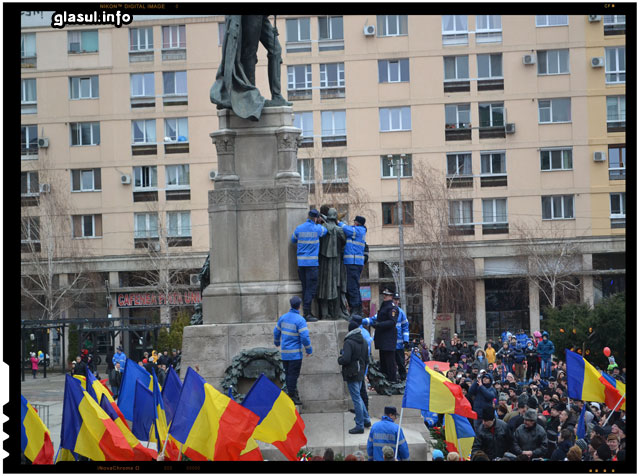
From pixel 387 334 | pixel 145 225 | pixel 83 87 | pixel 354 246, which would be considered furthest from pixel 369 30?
pixel 387 334

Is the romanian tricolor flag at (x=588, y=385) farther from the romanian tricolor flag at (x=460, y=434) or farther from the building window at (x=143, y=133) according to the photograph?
the building window at (x=143, y=133)

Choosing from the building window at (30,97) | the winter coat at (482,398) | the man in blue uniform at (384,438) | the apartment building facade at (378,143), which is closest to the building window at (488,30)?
the apartment building facade at (378,143)

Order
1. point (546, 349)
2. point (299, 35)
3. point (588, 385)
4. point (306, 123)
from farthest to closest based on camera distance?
point (306, 123), point (299, 35), point (546, 349), point (588, 385)

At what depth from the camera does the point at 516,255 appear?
174 feet

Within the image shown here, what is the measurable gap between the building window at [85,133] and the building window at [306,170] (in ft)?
33.4

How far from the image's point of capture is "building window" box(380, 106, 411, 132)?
174 feet

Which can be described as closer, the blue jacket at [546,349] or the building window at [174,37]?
the blue jacket at [546,349]

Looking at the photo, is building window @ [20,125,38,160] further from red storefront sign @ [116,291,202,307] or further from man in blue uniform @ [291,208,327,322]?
man in blue uniform @ [291,208,327,322]

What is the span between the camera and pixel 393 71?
174 ft

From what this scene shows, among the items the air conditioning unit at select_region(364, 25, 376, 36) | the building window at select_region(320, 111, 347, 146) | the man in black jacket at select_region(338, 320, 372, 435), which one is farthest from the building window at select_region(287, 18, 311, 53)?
the man in black jacket at select_region(338, 320, 372, 435)

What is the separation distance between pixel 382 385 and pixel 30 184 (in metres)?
40.3

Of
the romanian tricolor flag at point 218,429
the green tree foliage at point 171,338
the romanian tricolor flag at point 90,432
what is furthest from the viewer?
the green tree foliage at point 171,338

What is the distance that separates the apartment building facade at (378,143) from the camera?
51.9 meters

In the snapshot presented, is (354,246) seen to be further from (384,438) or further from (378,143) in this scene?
(378,143)
